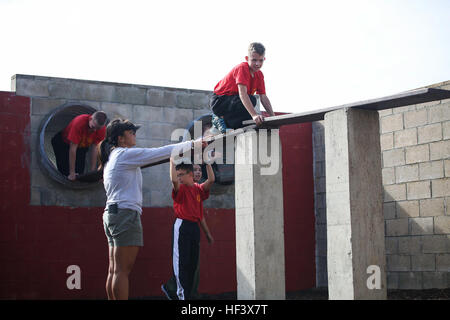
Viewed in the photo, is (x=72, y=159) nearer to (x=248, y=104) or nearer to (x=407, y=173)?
(x=248, y=104)

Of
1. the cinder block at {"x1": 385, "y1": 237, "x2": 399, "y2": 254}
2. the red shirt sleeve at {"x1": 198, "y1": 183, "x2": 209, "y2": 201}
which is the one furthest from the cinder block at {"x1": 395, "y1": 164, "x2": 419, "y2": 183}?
the red shirt sleeve at {"x1": 198, "y1": 183, "x2": 209, "y2": 201}

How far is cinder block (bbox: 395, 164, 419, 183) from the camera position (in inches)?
272

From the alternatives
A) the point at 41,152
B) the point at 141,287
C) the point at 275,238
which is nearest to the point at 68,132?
the point at 41,152

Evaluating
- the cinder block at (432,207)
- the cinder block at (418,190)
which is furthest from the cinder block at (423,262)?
the cinder block at (418,190)

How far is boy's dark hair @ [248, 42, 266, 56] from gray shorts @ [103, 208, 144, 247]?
1.44 meters

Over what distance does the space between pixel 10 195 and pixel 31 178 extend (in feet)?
0.92

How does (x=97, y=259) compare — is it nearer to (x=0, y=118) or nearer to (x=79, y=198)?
(x=79, y=198)

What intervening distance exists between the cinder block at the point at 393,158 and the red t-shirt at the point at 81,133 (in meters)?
3.24

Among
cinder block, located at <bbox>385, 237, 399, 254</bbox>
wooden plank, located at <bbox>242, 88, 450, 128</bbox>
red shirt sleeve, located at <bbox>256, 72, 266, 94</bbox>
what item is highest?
red shirt sleeve, located at <bbox>256, 72, 266, 94</bbox>

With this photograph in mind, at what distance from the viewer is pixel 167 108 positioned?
7656 millimetres

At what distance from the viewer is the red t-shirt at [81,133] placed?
682 centimetres

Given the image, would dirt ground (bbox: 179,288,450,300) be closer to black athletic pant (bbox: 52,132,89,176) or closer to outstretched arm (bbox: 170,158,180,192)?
black athletic pant (bbox: 52,132,89,176)

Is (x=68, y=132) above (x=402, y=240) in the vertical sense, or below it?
above

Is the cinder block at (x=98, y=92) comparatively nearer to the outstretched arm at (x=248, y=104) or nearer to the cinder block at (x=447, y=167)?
the outstretched arm at (x=248, y=104)
